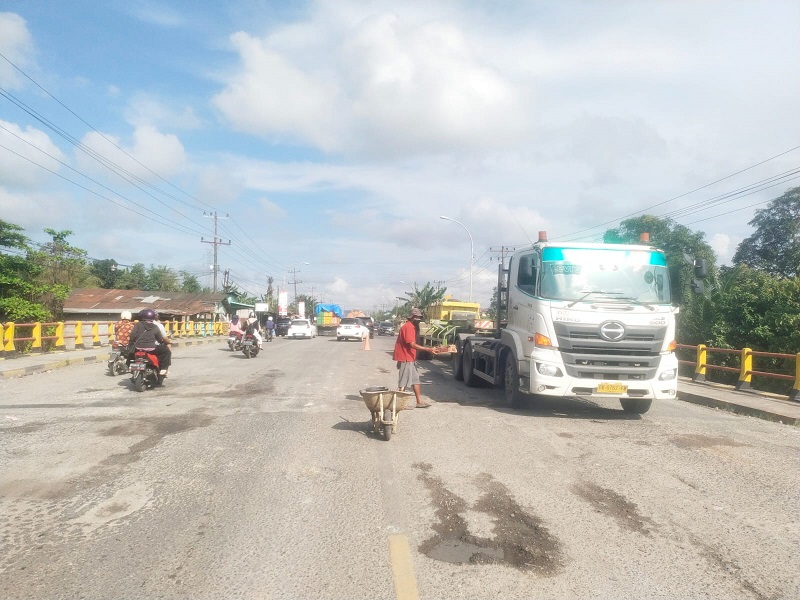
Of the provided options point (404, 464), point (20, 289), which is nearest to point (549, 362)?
point (404, 464)

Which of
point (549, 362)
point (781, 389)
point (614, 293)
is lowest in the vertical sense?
point (781, 389)

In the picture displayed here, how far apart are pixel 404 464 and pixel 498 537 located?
2169 mm

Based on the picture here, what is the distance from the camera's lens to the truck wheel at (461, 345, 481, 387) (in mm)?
13641

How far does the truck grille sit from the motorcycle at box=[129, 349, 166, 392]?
7610 mm

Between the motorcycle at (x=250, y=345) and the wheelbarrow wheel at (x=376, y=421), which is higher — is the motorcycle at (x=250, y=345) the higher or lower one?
the higher one

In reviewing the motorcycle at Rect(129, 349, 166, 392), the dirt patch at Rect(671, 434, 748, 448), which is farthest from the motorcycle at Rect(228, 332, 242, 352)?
the dirt patch at Rect(671, 434, 748, 448)

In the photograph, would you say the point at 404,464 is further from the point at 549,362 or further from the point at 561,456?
the point at 549,362

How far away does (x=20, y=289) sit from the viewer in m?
23.3

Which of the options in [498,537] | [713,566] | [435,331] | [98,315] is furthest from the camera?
[98,315]

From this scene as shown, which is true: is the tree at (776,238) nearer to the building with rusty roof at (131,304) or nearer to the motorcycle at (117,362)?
the motorcycle at (117,362)

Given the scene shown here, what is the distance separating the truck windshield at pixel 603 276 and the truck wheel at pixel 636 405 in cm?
173

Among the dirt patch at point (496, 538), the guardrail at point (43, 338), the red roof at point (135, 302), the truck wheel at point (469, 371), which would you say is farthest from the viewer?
the red roof at point (135, 302)

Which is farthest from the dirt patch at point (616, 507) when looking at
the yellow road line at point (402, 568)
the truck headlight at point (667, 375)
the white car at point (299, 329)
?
the white car at point (299, 329)

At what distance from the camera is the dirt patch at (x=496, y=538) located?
4.21 metres
